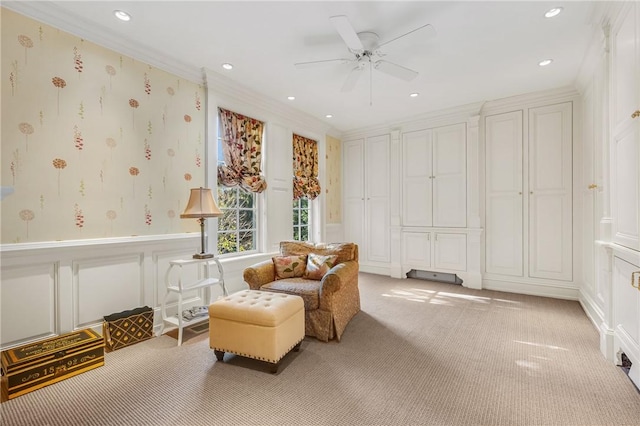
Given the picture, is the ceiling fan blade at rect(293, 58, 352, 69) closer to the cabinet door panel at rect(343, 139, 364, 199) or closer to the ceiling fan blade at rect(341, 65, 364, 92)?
the ceiling fan blade at rect(341, 65, 364, 92)

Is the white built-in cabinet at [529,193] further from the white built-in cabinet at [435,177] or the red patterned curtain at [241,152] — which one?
the red patterned curtain at [241,152]

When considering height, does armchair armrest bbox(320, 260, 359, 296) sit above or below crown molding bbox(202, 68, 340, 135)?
below

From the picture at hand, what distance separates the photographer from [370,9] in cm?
239

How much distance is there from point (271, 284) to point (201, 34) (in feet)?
8.09

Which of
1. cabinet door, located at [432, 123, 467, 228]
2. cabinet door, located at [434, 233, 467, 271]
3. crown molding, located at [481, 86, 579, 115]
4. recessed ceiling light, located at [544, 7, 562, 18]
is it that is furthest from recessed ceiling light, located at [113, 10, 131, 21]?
cabinet door, located at [434, 233, 467, 271]

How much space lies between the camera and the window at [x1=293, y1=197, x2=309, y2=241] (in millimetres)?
5215

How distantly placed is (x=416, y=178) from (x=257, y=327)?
4011mm

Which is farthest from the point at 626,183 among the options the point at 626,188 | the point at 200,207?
the point at 200,207

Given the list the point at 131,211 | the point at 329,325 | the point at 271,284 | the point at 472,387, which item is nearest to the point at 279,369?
the point at 329,325

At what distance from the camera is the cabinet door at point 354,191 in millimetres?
5934

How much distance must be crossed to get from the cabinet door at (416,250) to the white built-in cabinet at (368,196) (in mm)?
356

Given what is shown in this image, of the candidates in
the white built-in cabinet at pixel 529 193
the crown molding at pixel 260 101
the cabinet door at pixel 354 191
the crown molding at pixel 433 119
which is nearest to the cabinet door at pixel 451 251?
the white built-in cabinet at pixel 529 193

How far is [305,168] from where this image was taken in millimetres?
5211

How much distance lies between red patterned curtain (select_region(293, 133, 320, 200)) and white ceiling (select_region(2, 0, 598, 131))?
45.4 inches
